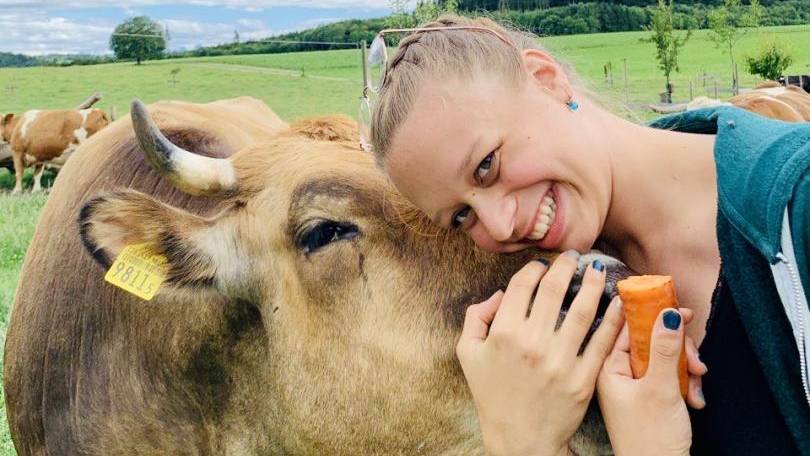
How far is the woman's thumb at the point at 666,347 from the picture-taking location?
193 centimetres

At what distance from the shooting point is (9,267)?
10734 millimetres

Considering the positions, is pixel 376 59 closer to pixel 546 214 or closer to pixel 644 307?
pixel 546 214

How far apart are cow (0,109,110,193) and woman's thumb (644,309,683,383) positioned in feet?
79.6

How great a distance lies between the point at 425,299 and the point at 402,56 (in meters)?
0.77

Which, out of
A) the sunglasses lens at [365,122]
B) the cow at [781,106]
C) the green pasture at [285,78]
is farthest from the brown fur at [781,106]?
A: the green pasture at [285,78]

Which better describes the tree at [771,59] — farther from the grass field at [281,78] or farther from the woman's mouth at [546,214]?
the woman's mouth at [546,214]

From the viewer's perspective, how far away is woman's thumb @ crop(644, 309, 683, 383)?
1930 mm

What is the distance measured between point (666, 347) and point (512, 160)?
0.65m

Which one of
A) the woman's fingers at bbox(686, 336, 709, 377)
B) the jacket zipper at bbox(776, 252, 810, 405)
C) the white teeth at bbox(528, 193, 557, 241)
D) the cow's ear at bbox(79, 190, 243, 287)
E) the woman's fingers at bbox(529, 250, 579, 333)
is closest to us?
the jacket zipper at bbox(776, 252, 810, 405)

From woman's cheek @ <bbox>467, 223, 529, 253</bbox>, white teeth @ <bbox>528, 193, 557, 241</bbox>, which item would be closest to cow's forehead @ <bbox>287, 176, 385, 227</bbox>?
woman's cheek @ <bbox>467, 223, 529, 253</bbox>

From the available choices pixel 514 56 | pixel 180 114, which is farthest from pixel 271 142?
pixel 180 114

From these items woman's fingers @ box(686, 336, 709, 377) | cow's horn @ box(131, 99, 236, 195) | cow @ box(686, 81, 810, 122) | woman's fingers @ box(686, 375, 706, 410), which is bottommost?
cow @ box(686, 81, 810, 122)

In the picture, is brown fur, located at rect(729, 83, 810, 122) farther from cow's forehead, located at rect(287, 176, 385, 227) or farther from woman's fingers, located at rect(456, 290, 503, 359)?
woman's fingers, located at rect(456, 290, 503, 359)

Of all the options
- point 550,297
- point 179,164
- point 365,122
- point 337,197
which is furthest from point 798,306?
point 179,164
